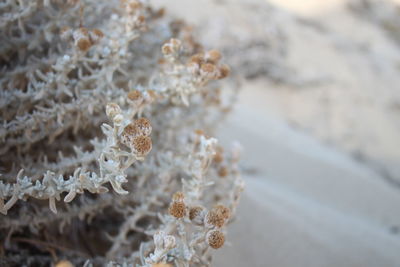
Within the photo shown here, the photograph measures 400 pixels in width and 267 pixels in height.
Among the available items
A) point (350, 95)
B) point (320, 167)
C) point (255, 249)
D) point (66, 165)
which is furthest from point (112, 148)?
point (350, 95)

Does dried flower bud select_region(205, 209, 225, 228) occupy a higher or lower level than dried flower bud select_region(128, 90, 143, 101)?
lower

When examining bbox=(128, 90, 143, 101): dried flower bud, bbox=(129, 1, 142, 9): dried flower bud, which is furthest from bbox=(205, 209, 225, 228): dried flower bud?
bbox=(129, 1, 142, 9): dried flower bud

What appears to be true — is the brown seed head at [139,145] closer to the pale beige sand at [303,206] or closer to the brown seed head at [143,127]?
the brown seed head at [143,127]

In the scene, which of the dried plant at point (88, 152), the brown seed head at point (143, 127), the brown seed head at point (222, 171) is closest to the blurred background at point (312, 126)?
the brown seed head at point (222, 171)

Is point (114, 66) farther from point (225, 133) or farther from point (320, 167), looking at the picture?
point (320, 167)

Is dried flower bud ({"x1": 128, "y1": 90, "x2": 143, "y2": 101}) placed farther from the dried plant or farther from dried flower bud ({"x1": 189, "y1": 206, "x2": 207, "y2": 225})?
dried flower bud ({"x1": 189, "y1": 206, "x2": 207, "y2": 225})

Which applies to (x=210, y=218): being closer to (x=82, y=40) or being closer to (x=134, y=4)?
(x=82, y=40)

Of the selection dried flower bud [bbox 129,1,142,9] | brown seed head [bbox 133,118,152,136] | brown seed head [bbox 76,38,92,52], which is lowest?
brown seed head [bbox 76,38,92,52]
